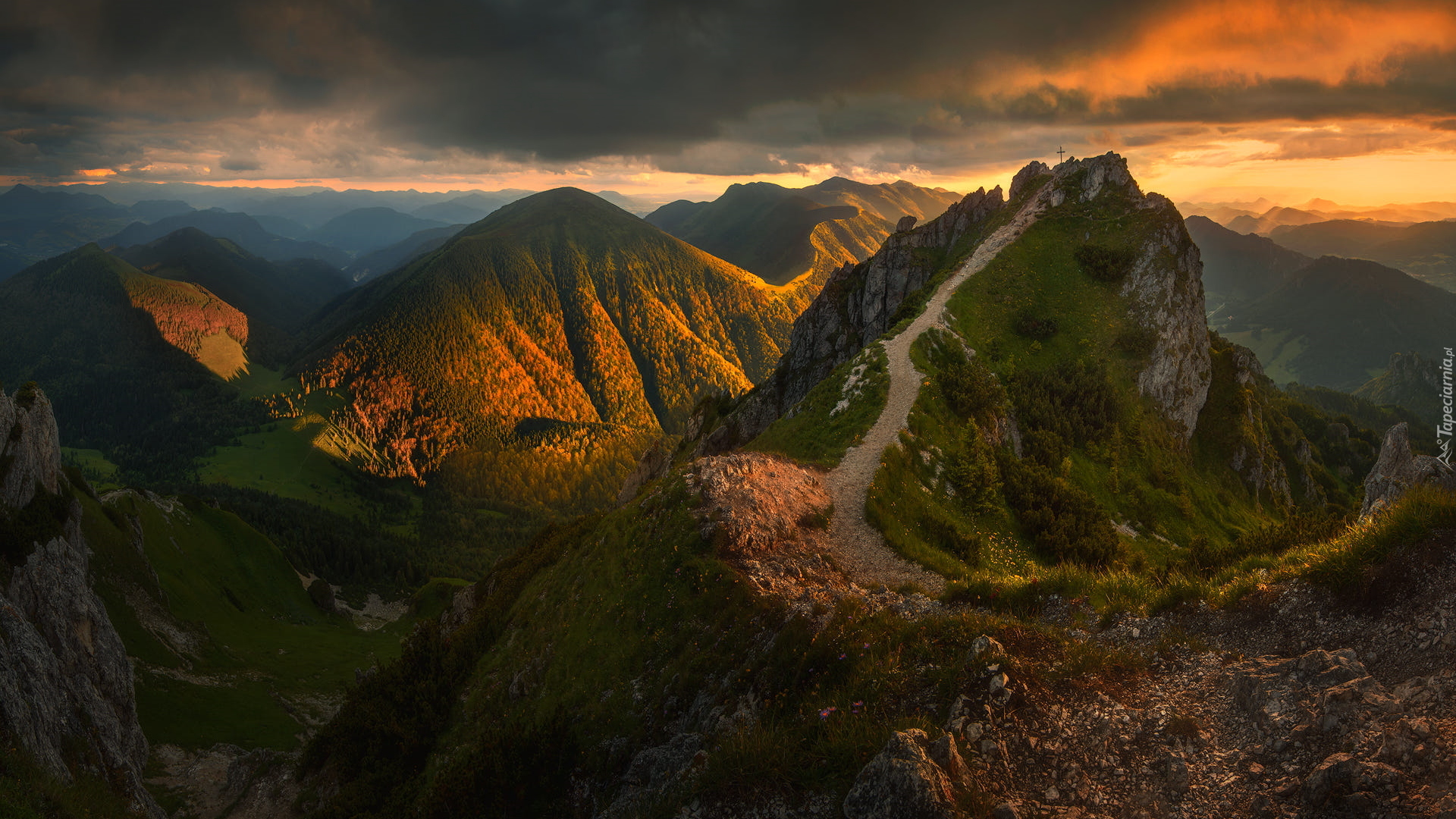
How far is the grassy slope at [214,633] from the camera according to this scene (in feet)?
212

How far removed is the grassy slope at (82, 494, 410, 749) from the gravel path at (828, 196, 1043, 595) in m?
69.2

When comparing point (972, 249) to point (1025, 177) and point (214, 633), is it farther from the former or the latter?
point (214, 633)

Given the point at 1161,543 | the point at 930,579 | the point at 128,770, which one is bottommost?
the point at 128,770

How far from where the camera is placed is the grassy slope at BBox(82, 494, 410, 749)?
212 ft

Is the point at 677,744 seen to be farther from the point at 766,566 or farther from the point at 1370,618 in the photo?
the point at 1370,618

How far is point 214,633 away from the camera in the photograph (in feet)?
294

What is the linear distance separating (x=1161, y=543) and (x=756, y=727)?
38310 mm

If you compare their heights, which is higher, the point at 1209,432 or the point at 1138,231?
the point at 1138,231

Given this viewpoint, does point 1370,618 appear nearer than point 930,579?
Yes

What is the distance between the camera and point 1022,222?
7050cm

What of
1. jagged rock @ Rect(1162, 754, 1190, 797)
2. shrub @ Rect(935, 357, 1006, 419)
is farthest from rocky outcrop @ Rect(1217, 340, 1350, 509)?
jagged rock @ Rect(1162, 754, 1190, 797)

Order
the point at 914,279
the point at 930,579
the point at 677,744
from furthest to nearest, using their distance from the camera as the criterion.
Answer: the point at 914,279 < the point at 930,579 < the point at 677,744

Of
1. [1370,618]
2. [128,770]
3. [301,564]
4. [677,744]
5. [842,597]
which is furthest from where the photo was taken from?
[301,564]

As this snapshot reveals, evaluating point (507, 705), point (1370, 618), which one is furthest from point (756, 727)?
point (507, 705)
